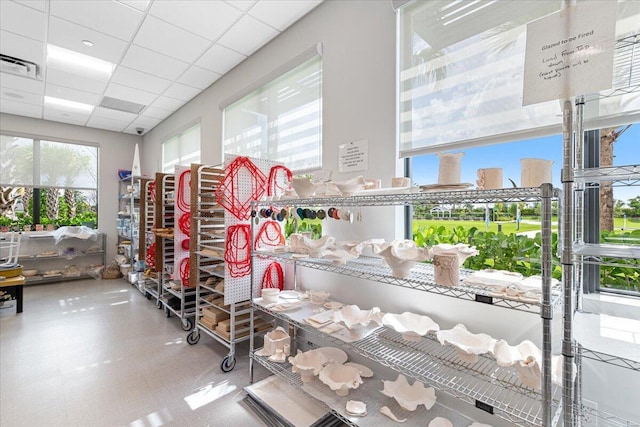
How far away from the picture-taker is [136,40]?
9.21 feet

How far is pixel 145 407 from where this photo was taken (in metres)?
1.86

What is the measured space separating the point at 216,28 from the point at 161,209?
A: 6.87 ft

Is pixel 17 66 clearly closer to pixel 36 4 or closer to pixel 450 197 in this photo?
pixel 36 4

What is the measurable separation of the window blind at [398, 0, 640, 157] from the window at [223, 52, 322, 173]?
2.70 feet

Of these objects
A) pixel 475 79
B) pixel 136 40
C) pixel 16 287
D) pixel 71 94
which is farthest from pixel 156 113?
pixel 475 79

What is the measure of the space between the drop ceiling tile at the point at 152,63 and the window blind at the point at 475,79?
101 inches

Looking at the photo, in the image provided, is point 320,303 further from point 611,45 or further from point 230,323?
point 611,45

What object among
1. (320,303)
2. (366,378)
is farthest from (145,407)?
(366,378)

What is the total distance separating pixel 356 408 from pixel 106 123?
6318 mm

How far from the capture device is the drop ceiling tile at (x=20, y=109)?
4367 mm

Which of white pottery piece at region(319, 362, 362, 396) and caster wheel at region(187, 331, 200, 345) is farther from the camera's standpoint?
caster wheel at region(187, 331, 200, 345)

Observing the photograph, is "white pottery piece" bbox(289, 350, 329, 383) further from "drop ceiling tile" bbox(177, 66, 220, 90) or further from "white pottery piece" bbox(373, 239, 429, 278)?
"drop ceiling tile" bbox(177, 66, 220, 90)

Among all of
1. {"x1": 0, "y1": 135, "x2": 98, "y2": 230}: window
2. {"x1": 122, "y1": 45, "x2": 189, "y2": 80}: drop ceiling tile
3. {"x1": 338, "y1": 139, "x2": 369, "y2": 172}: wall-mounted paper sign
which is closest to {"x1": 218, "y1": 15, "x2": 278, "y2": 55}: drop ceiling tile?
{"x1": 122, "y1": 45, "x2": 189, "y2": 80}: drop ceiling tile

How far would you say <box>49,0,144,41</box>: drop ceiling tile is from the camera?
233cm
